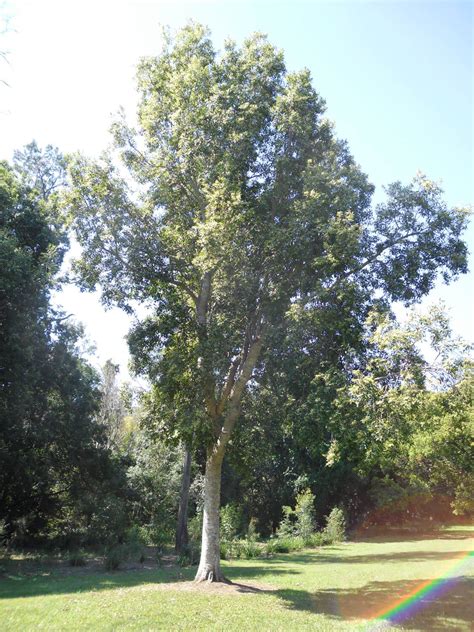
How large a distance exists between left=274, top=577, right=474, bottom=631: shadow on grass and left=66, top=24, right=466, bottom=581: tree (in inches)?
118

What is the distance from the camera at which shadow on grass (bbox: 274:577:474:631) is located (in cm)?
969

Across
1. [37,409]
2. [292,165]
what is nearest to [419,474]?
[37,409]

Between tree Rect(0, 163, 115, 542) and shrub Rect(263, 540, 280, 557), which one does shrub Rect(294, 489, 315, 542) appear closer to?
shrub Rect(263, 540, 280, 557)

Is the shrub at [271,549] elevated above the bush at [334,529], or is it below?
below

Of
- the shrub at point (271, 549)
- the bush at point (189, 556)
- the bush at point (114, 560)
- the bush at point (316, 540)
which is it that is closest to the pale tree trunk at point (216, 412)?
the bush at point (114, 560)

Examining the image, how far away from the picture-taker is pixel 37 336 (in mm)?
19641

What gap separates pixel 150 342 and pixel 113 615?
23.6 ft

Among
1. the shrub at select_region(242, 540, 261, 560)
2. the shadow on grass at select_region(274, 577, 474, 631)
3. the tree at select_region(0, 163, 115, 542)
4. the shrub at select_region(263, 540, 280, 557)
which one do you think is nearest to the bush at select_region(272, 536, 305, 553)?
the shrub at select_region(263, 540, 280, 557)

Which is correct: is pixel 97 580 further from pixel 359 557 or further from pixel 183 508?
pixel 359 557

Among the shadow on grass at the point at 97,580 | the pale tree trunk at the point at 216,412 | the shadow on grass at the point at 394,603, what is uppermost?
the pale tree trunk at the point at 216,412

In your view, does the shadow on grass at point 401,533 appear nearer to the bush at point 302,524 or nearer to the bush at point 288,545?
the bush at point 302,524

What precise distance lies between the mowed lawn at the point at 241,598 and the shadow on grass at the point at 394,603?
0.02 m

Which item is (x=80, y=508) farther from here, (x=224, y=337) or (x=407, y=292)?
(x=407, y=292)

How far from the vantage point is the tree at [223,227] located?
1249cm
